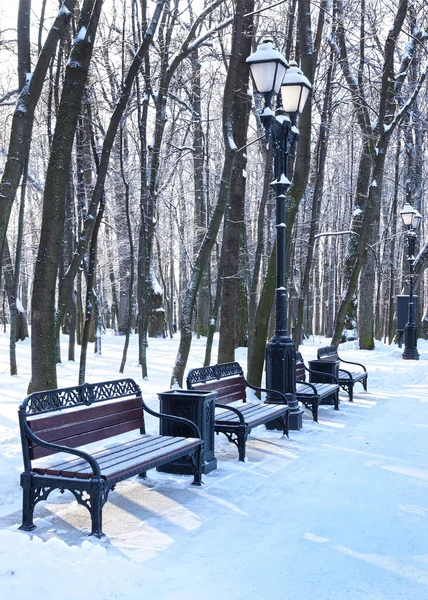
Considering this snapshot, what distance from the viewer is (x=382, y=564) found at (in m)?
4.52

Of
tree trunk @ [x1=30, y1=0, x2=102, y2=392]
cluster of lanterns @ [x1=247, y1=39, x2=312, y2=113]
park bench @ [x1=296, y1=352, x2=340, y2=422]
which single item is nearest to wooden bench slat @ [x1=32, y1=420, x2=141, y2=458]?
tree trunk @ [x1=30, y1=0, x2=102, y2=392]

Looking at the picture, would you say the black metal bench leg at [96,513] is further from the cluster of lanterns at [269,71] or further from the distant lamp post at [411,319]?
the distant lamp post at [411,319]

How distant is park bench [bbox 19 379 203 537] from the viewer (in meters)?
4.97

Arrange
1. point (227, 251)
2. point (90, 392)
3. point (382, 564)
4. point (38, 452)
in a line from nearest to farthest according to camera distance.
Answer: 1. point (382, 564)
2. point (38, 452)
3. point (90, 392)
4. point (227, 251)

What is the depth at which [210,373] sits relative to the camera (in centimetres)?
850

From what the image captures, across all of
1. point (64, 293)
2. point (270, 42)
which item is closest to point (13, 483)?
point (64, 293)

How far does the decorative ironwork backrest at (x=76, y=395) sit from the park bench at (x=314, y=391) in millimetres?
4364

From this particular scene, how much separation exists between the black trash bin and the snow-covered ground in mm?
135

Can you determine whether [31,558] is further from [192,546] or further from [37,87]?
[37,87]

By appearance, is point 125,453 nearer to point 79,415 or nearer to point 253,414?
point 79,415

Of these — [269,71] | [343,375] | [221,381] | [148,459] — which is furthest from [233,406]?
[343,375]

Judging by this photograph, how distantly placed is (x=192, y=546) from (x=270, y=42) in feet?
23.0

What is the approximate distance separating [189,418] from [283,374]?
3.15m

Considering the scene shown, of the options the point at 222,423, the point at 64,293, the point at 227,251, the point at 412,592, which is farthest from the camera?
the point at 227,251
